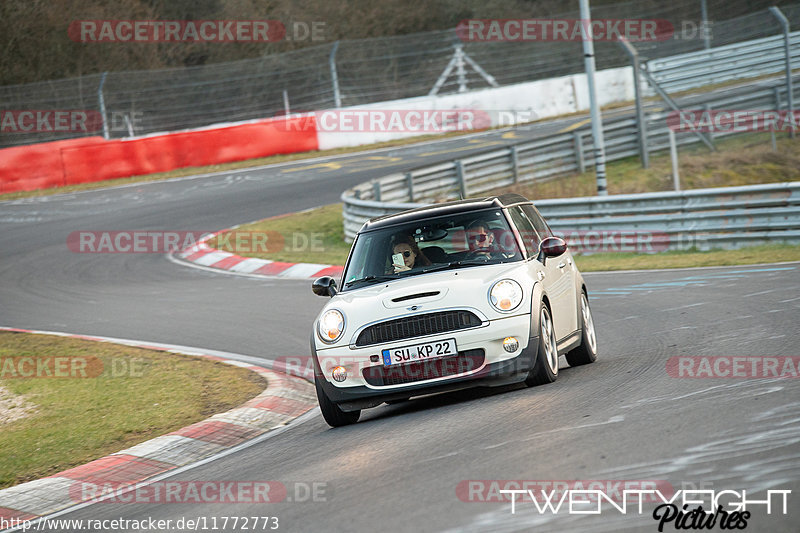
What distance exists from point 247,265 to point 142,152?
13466 mm

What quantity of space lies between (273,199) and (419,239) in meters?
18.2

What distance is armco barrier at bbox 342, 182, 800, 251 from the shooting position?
1595 centimetres

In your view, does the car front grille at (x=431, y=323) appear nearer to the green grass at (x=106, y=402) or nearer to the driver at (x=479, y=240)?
the driver at (x=479, y=240)

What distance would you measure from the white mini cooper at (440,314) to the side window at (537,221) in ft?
2.12

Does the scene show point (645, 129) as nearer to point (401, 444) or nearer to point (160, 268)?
point (160, 268)

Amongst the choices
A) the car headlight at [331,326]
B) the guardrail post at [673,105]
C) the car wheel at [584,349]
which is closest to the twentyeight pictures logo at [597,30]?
the guardrail post at [673,105]

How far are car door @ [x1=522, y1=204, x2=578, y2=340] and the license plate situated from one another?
1135mm

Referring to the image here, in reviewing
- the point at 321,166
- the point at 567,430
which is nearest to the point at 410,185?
the point at 321,166

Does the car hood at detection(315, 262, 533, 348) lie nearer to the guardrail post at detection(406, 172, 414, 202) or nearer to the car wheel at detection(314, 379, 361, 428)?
the car wheel at detection(314, 379, 361, 428)

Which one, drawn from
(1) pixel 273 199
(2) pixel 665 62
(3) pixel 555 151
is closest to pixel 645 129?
(3) pixel 555 151

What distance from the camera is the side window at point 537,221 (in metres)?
9.32

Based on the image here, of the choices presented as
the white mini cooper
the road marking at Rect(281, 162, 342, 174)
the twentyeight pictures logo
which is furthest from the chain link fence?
the white mini cooper

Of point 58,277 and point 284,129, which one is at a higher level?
point 284,129

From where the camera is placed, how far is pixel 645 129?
25.5 meters
